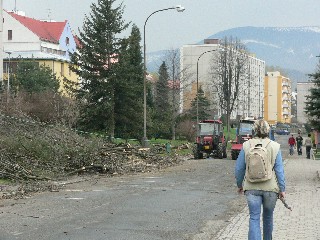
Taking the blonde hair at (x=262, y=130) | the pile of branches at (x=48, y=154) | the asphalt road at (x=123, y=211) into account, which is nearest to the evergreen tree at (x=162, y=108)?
the pile of branches at (x=48, y=154)

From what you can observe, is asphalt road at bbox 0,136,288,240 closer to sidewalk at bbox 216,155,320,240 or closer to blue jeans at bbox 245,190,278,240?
sidewalk at bbox 216,155,320,240

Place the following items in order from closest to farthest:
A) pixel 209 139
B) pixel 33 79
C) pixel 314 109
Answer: pixel 314 109
pixel 209 139
pixel 33 79

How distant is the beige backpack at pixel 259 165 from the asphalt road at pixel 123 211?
9.69 feet

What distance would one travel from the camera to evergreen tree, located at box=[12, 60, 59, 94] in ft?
209

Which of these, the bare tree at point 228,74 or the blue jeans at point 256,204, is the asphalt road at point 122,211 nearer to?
the blue jeans at point 256,204

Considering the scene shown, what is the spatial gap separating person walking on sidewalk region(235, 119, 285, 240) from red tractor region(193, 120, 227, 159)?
37.2 m

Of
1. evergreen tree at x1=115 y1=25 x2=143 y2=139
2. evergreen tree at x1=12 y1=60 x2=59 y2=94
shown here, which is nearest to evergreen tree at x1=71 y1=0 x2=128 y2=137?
evergreen tree at x1=115 y1=25 x2=143 y2=139

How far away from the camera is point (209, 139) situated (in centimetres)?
4588

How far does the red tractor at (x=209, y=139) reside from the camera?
45.8 meters

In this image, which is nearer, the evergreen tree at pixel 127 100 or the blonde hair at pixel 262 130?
the blonde hair at pixel 262 130

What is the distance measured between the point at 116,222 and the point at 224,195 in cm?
714

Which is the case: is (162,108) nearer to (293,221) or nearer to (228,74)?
(228,74)

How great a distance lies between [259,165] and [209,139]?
37782 mm

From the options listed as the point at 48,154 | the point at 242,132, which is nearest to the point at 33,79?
the point at 242,132
